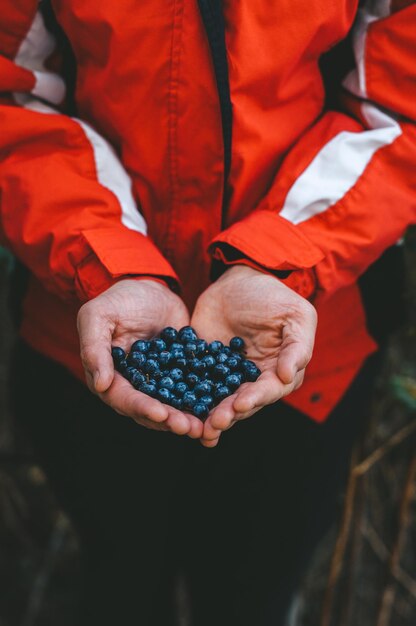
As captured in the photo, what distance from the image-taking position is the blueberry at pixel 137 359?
1138 mm

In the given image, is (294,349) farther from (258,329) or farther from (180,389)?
(180,389)

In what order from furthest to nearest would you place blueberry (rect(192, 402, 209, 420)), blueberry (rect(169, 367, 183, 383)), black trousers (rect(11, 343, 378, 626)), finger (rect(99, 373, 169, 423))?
black trousers (rect(11, 343, 378, 626)) < blueberry (rect(169, 367, 183, 383)) < blueberry (rect(192, 402, 209, 420)) < finger (rect(99, 373, 169, 423))

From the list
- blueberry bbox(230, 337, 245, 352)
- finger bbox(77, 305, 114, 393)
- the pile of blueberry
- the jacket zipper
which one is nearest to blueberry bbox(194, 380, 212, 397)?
the pile of blueberry

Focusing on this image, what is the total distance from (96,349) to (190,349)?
24 centimetres

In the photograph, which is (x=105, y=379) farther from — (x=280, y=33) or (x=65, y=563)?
(x=65, y=563)

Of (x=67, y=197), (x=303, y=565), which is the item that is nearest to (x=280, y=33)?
(x=67, y=197)

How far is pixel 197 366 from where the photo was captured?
120 cm

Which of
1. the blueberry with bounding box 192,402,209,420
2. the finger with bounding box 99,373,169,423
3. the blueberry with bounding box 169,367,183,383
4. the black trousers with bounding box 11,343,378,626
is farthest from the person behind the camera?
the black trousers with bounding box 11,343,378,626

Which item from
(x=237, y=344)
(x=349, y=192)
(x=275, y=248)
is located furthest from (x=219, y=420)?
(x=349, y=192)

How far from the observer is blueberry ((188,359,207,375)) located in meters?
1.19

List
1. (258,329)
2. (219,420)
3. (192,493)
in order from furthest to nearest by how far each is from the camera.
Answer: (192,493)
(258,329)
(219,420)

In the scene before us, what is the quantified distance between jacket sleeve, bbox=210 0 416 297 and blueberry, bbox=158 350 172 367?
0.24 m

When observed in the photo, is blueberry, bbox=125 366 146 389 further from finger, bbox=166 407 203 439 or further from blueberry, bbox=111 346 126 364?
finger, bbox=166 407 203 439

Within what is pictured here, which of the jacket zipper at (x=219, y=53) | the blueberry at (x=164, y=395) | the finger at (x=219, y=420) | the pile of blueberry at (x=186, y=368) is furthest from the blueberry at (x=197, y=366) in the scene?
the jacket zipper at (x=219, y=53)
